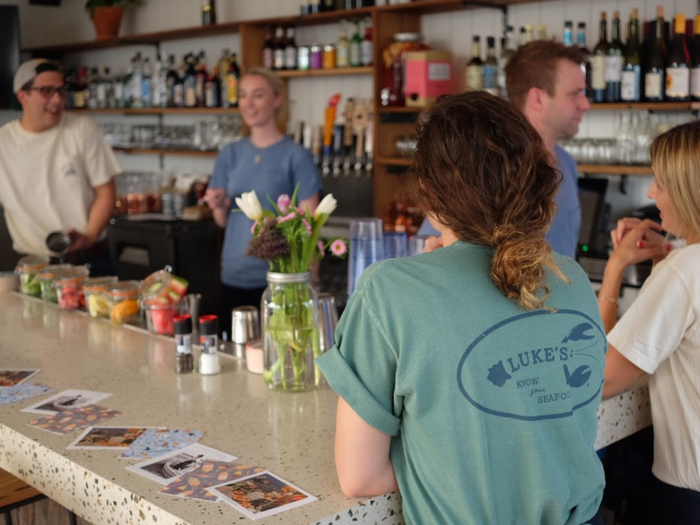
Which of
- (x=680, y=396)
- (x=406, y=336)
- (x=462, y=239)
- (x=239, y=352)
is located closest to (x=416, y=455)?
(x=406, y=336)

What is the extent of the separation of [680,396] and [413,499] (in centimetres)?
83

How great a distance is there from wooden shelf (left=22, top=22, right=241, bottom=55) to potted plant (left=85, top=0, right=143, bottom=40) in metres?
0.08

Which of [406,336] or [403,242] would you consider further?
[403,242]

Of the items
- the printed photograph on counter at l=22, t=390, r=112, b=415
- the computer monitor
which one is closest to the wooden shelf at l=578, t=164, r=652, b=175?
the computer monitor

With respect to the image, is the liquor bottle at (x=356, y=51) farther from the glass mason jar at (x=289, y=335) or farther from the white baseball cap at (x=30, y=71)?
the glass mason jar at (x=289, y=335)

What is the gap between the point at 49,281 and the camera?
3400mm

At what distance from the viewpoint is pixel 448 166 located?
4.59ft

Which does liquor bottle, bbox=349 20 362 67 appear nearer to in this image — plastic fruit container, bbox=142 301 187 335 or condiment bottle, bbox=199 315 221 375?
plastic fruit container, bbox=142 301 187 335

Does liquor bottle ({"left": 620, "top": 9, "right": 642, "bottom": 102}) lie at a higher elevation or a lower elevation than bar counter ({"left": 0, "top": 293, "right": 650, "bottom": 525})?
higher

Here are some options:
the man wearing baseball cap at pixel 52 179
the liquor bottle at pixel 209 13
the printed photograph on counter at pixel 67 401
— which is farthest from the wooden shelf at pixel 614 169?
the liquor bottle at pixel 209 13

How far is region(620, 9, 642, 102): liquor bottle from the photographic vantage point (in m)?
4.16

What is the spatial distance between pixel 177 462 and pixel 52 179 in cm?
284

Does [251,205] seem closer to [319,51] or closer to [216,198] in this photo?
[216,198]

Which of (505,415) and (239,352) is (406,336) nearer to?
(505,415)
